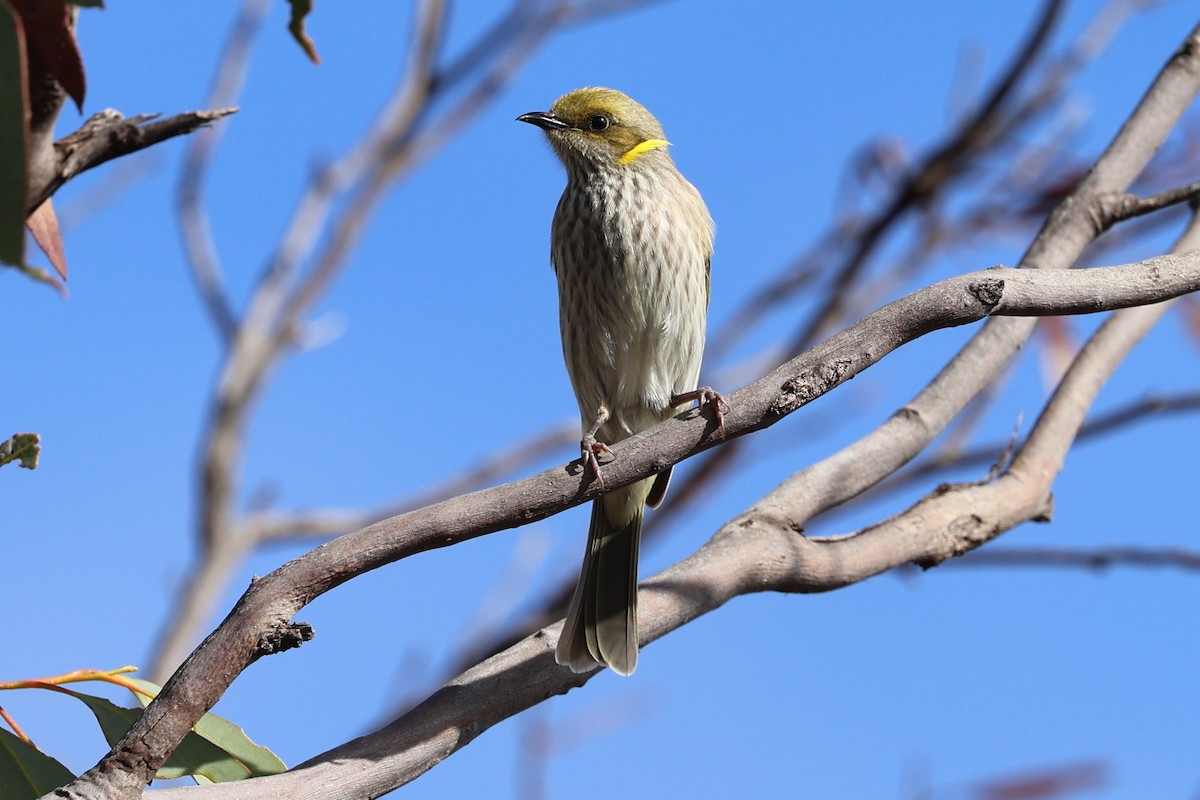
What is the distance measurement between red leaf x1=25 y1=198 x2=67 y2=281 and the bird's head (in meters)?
2.56

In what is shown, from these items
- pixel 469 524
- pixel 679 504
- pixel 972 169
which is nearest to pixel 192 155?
pixel 679 504

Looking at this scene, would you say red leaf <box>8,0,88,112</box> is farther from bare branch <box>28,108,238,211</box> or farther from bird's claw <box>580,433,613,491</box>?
bird's claw <box>580,433,613,491</box>

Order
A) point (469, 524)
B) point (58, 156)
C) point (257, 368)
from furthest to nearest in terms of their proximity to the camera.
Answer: point (257, 368), point (469, 524), point (58, 156)

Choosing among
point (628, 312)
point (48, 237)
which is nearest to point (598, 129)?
point (628, 312)

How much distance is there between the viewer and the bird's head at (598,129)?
430 centimetres

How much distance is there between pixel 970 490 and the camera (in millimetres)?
3449

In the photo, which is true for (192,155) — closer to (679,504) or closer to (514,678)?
(679,504)

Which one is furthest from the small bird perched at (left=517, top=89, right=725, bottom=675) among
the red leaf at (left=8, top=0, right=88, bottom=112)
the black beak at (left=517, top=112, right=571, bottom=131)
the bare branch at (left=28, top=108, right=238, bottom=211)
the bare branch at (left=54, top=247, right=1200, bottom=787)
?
the red leaf at (left=8, top=0, right=88, bottom=112)

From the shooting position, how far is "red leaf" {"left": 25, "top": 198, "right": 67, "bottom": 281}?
1.87m

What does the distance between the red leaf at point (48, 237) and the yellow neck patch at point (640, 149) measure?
257 centimetres

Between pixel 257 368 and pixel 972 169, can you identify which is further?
pixel 257 368

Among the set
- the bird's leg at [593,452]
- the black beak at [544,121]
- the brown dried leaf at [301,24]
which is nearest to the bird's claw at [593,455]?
the bird's leg at [593,452]

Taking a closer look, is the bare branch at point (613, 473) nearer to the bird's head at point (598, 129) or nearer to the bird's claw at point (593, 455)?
the bird's claw at point (593, 455)

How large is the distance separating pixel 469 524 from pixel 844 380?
2.49 feet
